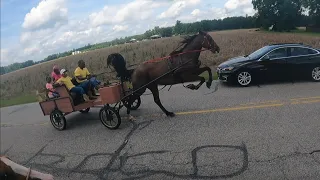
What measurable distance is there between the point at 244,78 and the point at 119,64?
17.0ft

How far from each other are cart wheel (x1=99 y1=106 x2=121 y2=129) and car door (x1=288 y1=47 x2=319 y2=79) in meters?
6.93

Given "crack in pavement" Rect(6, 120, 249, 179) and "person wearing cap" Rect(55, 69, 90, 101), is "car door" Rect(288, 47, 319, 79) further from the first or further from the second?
"person wearing cap" Rect(55, 69, 90, 101)

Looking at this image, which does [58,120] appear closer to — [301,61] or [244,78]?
[244,78]

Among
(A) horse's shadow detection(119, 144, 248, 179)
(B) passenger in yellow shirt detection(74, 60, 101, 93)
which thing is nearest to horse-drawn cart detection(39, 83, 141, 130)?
(B) passenger in yellow shirt detection(74, 60, 101, 93)

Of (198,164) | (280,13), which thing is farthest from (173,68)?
(280,13)

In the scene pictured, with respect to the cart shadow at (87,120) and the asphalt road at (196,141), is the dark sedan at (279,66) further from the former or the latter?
the cart shadow at (87,120)

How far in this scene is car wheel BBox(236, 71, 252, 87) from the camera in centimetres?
1159

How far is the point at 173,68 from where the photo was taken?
840cm

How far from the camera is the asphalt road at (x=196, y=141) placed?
5480 millimetres

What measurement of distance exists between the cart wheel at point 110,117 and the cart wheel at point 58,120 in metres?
Result: 1.42

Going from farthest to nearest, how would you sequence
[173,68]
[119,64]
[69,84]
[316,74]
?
[316,74] < [69,84] < [119,64] < [173,68]

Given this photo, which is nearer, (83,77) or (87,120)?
(83,77)

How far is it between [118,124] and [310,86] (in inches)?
261

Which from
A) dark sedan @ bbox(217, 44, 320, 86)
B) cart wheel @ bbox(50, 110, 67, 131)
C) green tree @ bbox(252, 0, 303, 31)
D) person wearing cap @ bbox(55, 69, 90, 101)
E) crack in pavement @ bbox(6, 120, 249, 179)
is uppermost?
green tree @ bbox(252, 0, 303, 31)
